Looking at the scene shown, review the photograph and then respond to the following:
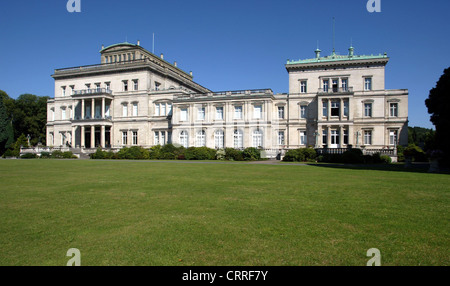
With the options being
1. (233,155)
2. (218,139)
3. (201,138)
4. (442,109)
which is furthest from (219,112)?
(442,109)

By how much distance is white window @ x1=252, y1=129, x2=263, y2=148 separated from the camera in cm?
4351

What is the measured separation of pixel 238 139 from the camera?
44938mm

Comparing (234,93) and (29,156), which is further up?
A: (234,93)

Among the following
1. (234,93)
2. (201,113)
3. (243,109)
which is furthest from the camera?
(201,113)

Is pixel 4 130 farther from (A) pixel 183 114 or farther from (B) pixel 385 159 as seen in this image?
(B) pixel 385 159

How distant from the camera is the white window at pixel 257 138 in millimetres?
43513

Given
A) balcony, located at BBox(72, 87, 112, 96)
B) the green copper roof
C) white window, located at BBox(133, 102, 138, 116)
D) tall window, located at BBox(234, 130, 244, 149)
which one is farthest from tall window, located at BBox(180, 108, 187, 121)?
the green copper roof

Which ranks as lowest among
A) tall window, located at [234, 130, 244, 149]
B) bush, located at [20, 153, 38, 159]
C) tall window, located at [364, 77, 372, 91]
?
bush, located at [20, 153, 38, 159]

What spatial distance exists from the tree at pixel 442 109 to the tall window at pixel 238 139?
25.9 metres

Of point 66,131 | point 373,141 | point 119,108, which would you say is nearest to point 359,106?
point 373,141

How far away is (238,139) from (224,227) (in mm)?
39295

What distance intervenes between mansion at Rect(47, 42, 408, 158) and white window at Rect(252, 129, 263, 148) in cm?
15

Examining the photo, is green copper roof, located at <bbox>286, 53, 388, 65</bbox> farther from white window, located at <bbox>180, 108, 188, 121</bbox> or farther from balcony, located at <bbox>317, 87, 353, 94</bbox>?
white window, located at <bbox>180, 108, 188, 121</bbox>
